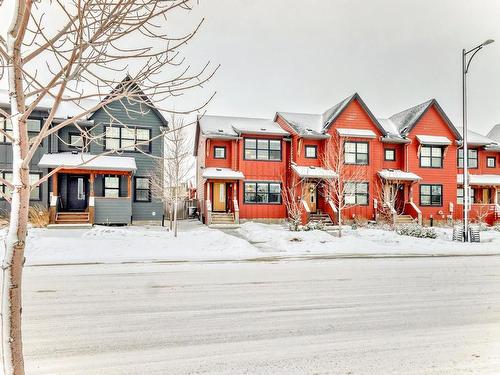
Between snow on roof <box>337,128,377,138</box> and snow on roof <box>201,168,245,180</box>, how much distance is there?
852 centimetres

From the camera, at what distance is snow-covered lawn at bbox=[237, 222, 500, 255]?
55.2 ft

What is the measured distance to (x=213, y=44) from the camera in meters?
4.94

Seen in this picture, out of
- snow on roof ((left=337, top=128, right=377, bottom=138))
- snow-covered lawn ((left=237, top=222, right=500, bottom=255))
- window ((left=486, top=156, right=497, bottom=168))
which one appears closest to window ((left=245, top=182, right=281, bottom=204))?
snow-covered lawn ((left=237, top=222, right=500, bottom=255))

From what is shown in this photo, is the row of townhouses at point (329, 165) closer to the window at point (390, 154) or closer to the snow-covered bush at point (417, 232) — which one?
the window at point (390, 154)

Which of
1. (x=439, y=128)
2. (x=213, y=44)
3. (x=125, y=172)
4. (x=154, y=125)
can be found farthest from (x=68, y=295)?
(x=439, y=128)

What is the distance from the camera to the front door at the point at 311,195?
28.4 m

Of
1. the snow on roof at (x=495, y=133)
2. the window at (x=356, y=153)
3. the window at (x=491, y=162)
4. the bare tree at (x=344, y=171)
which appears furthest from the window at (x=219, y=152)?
the snow on roof at (x=495, y=133)

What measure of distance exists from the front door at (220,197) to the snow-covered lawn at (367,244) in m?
6.05

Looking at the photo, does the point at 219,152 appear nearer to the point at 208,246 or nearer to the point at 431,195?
the point at 208,246

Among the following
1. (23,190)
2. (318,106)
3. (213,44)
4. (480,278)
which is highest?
(318,106)

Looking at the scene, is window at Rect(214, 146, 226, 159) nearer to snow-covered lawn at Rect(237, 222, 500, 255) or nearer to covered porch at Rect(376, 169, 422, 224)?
snow-covered lawn at Rect(237, 222, 500, 255)

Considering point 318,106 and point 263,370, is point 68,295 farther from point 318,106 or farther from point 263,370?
point 318,106

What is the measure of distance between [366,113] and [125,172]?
1913cm

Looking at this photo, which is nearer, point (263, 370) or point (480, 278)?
point (263, 370)
